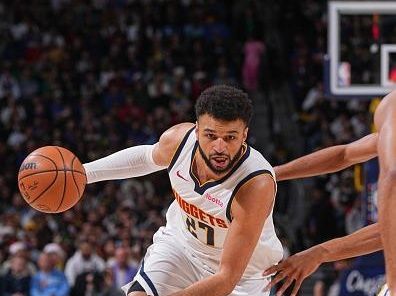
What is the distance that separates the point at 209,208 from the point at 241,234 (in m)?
0.40

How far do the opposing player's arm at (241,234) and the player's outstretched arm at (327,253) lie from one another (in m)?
0.31

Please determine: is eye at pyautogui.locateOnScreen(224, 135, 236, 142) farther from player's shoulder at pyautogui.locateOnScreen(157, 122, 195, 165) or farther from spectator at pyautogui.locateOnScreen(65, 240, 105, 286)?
spectator at pyautogui.locateOnScreen(65, 240, 105, 286)

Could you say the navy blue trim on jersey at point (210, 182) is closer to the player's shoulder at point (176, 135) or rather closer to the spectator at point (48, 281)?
the player's shoulder at point (176, 135)

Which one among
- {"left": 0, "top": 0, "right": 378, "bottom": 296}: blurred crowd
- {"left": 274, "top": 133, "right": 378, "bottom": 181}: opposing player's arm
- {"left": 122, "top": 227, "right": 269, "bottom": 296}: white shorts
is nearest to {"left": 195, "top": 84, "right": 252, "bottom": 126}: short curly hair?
{"left": 274, "top": 133, "right": 378, "bottom": 181}: opposing player's arm

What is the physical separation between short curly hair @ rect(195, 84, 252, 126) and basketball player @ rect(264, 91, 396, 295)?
22.9 inches

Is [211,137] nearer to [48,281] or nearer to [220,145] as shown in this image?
[220,145]

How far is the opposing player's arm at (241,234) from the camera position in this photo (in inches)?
157

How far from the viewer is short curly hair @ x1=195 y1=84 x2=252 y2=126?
419cm

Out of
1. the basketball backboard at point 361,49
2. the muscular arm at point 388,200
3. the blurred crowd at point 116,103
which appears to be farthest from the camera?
the blurred crowd at point 116,103

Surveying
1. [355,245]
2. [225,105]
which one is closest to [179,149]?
[225,105]

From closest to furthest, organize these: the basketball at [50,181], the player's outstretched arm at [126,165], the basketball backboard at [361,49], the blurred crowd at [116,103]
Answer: the basketball at [50,181], the player's outstretched arm at [126,165], the basketball backboard at [361,49], the blurred crowd at [116,103]

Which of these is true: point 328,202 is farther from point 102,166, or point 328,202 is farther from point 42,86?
point 102,166

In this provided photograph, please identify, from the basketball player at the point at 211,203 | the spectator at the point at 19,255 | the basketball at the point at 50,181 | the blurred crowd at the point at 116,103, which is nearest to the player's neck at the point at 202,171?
the basketball player at the point at 211,203

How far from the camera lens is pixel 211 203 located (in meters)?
4.45
